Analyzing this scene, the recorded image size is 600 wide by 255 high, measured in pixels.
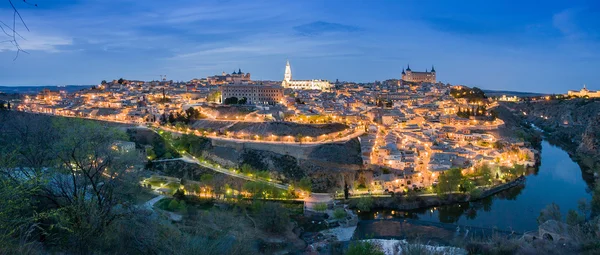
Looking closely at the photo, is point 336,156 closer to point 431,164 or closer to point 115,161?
point 431,164

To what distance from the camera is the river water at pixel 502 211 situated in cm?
1355

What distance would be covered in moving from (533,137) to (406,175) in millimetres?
15802

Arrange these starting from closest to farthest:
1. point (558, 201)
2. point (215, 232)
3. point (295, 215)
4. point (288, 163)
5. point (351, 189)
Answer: point (215, 232), point (295, 215), point (558, 201), point (351, 189), point (288, 163)

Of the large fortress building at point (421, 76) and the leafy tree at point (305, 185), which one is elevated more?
the large fortress building at point (421, 76)

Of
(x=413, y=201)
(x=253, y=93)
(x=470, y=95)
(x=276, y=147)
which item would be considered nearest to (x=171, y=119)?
(x=253, y=93)

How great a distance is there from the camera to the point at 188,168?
20.4 m

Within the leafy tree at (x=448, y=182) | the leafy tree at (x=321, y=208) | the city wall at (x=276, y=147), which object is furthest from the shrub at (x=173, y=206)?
the leafy tree at (x=448, y=182)

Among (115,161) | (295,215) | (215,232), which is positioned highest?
(115,161)

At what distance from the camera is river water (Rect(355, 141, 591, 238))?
13.6 meters

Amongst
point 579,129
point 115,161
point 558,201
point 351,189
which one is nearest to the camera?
point 115,161

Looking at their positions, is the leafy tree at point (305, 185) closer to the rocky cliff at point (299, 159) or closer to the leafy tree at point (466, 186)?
the rocky cliff at point (299, 159)

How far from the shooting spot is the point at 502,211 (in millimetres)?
15078

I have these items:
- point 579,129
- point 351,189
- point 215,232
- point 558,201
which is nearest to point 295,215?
point 351,189

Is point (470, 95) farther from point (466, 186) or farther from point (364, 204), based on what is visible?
point (364, 204)
